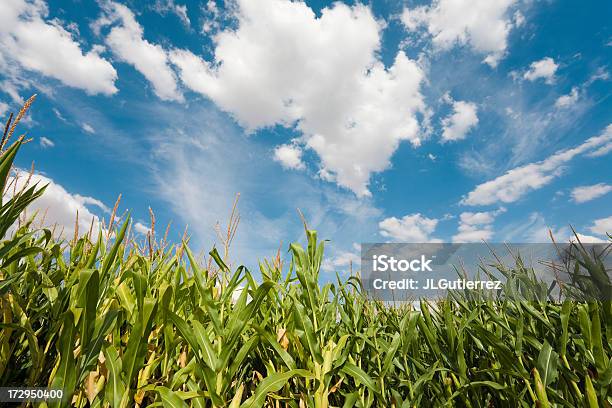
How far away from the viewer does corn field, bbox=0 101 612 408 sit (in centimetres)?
113

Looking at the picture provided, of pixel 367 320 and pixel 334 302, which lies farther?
pixel 367 320

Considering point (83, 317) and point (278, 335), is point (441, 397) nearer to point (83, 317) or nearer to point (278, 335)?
point (278, 335)

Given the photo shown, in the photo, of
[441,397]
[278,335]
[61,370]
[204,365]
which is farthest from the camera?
[278,335]

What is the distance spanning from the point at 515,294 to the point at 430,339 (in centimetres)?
43

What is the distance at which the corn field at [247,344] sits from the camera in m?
1.13

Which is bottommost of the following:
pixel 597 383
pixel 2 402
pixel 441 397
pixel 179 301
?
pixel 2 402

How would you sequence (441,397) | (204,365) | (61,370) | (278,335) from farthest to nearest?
(278,335) < (441,397) < (204,365) < (61,370)

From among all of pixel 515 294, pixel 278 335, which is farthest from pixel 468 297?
pixel 278 335

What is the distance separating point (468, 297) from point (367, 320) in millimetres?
607

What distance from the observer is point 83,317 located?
1078 millimetres

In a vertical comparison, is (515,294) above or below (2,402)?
above

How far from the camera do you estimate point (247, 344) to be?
4.08 ft

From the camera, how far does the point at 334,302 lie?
1670 millimetres

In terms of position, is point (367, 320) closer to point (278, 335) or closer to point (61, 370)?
point (278, 335)
